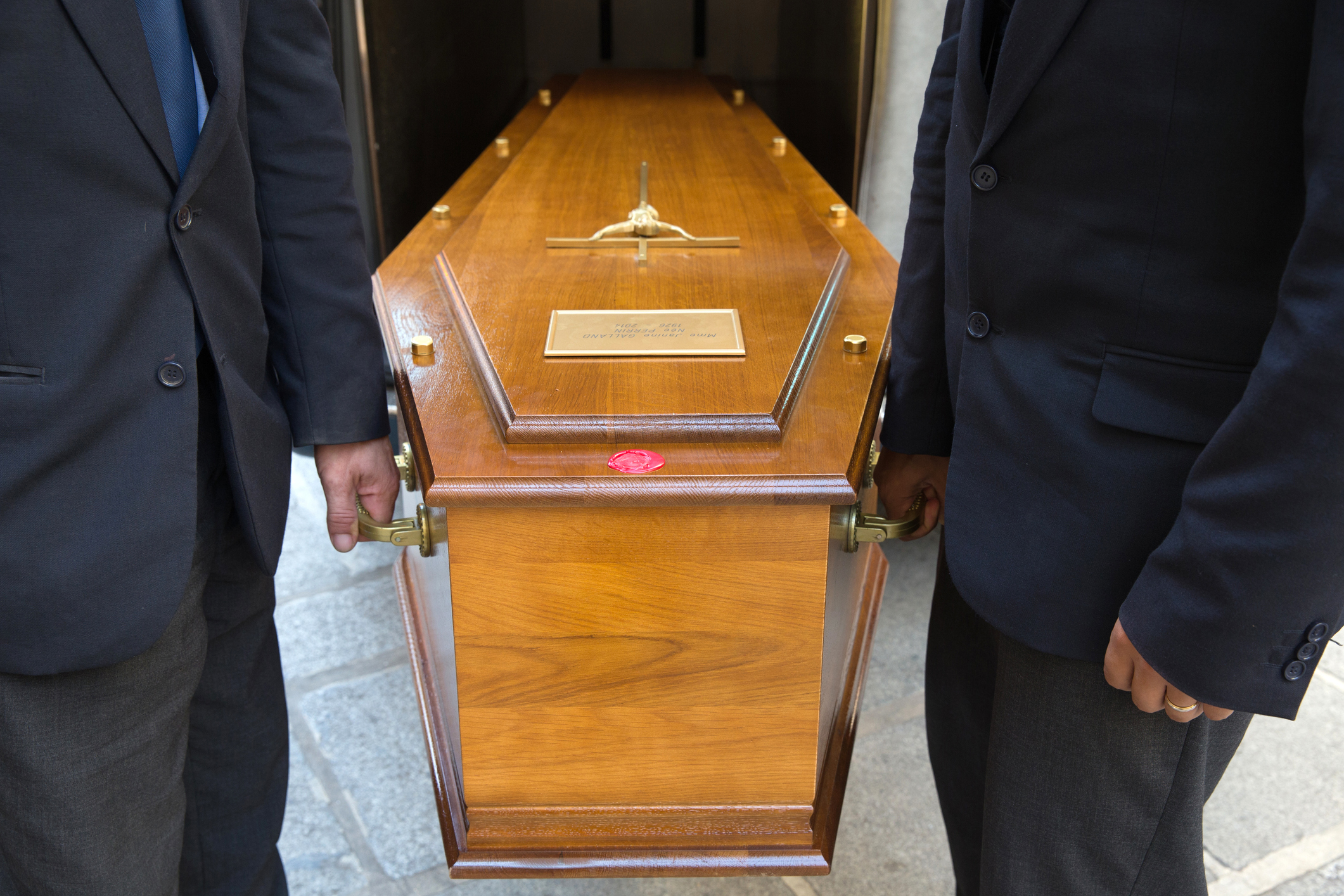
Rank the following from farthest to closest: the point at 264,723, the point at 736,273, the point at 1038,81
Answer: the point at 736,273
the point at 264,723
the point at 1038,81

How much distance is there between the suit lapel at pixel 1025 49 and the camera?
0.82 m

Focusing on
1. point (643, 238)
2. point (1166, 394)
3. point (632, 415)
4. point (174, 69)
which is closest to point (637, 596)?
point (632, 415)

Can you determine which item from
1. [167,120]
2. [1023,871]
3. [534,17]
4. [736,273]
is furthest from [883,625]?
[534,17]

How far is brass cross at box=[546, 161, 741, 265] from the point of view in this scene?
167 centimetres

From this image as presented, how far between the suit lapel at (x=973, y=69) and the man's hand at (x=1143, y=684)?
0.45m

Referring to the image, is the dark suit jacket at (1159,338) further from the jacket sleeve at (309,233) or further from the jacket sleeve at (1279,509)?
the jacket sleeve at (309,233)

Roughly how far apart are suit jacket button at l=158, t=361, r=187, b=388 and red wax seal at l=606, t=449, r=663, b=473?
15.7 inches

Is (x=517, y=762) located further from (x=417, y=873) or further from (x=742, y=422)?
(x=417, y=873)

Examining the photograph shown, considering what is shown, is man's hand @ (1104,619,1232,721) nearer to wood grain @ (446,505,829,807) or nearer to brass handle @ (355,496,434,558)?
wood grain @ (446,505,829,807)

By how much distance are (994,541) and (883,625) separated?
1.48 metres

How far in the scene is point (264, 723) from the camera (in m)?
1.30

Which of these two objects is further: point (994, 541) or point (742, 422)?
point (742, 422)

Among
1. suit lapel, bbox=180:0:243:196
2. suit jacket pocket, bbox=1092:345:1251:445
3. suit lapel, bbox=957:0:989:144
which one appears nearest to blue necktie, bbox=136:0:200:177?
suit lapel, bbox=180:0:243:196

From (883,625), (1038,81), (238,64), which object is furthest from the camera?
(883,625)
